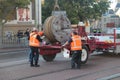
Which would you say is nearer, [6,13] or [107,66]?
[107,66]

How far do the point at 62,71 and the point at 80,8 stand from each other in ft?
98.6

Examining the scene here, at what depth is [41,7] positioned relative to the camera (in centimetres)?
4159

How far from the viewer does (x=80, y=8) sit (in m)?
41.6

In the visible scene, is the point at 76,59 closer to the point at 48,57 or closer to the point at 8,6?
the point at 48,57

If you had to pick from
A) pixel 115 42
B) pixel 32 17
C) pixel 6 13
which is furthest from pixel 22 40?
pixel 115 42

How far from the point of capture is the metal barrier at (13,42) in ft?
89.4

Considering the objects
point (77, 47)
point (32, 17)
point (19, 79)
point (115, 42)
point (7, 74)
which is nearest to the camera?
point (19, 79)

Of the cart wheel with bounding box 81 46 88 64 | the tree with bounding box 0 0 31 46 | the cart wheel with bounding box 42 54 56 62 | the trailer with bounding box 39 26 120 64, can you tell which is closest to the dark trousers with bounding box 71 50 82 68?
the trailer with bounding box 39 26 120 64

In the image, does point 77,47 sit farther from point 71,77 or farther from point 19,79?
point 19,79

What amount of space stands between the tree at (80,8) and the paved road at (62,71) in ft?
84.7

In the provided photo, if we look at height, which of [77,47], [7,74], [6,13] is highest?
[6,13]

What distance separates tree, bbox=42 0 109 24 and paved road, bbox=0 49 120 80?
2583 centimetres

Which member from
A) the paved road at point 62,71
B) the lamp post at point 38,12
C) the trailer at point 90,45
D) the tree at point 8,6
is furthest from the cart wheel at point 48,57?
the lamp post at point 38,12

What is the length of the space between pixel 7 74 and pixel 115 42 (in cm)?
641
